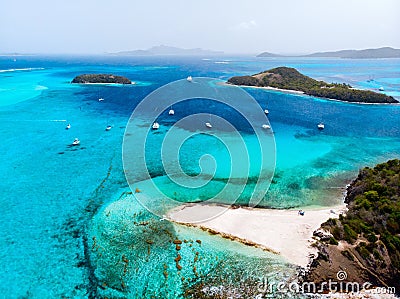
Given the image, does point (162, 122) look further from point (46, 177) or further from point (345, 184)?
point (345, 184)

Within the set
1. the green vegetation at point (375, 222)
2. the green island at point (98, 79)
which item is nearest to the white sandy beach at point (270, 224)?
the green vegetation at point (375, 222)

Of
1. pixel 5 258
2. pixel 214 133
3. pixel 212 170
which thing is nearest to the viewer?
pixel 5 258

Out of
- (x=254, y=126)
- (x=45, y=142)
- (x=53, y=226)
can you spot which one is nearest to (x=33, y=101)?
(x=45, y=142)

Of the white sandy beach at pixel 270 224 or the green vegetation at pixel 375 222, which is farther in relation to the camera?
the white sandy beach at pixel 270 224

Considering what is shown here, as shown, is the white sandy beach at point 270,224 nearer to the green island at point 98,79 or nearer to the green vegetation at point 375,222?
the green vegetation at point 375,222

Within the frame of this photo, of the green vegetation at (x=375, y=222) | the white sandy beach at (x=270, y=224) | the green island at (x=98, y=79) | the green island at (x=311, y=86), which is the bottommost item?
the white sandy beach at (x=270, y=224)

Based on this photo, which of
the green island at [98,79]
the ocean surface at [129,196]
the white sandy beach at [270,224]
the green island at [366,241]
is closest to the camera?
the green island at [366,241]

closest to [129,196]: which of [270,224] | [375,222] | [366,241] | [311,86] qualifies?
[270,224]

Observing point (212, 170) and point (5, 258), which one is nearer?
point (5, 258)
